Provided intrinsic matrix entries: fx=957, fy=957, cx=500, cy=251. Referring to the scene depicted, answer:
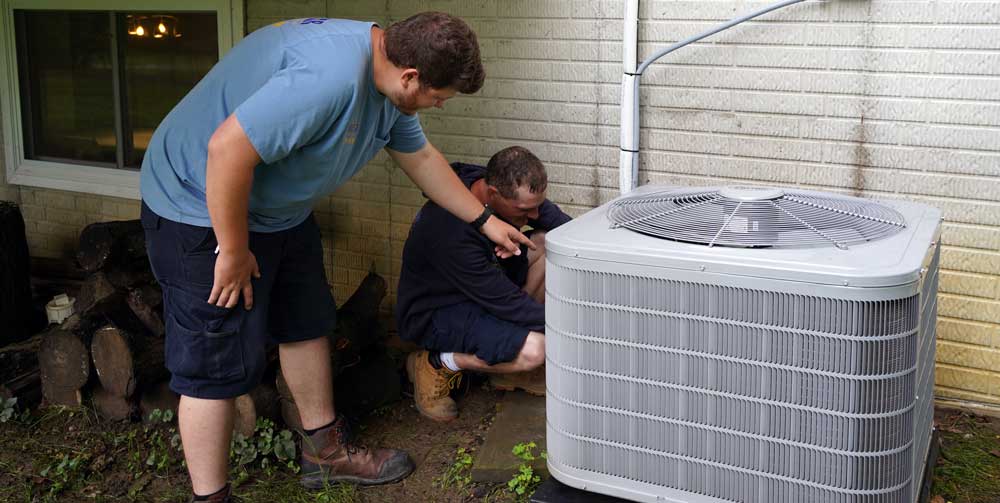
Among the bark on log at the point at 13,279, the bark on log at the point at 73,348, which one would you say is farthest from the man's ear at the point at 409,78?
the bark on log at the point at 13,279

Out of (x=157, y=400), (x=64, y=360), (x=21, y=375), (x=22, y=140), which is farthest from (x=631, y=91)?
(x=22, y=140)

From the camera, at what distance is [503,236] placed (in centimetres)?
307

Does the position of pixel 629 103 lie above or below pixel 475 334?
above

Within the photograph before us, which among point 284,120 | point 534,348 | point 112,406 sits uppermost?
point 284,120

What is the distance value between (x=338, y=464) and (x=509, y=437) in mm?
607

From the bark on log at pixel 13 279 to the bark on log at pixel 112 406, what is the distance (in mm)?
980

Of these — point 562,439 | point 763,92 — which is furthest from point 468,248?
point 763,92

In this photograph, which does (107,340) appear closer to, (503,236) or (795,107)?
(503,236)

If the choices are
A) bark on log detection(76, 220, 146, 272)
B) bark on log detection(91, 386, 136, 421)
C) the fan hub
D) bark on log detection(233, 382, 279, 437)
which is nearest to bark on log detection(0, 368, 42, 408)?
bark on log detection(91, 386, 136, 421)

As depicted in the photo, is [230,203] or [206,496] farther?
[206,496]

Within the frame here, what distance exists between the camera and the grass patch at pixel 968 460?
3.09 metres

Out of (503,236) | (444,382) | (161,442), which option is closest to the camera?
(503,236)

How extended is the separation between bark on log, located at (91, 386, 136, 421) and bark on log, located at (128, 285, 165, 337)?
29 centimetres

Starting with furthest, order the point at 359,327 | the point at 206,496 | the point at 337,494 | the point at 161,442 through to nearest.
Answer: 1. the point at 359,327
2. the point at 161,442
3. the point at 337,494
4. the point at 206,496
